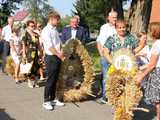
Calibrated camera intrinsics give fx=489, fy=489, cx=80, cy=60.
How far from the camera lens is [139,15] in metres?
26.4

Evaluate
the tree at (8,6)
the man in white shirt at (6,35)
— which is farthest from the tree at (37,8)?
the man in white shirt at (6,35)

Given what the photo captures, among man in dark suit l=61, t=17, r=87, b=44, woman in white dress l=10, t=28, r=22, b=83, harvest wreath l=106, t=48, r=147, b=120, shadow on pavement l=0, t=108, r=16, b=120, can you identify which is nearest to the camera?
harvest wreath l=106, t=48, r=147, b=120

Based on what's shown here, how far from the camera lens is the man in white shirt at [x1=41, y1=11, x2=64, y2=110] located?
923 centimetres

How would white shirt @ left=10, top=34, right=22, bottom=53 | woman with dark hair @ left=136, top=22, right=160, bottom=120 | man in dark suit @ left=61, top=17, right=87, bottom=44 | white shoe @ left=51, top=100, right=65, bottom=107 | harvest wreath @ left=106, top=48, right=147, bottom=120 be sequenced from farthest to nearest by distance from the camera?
white shirt @ left=10, top=34, right=22, bottom=53 → man in dark suit @ left=61, top=17, right=87, bottom=44 → white shoe @ left=51, top=100, right=65, bottom=107 → harvest wreath @ left=106, top=48, right=147, bottom=120 → woman with dark hair @ left=136, top=22, right=160, bottom=120

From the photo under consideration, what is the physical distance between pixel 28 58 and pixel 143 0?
15.7 meters

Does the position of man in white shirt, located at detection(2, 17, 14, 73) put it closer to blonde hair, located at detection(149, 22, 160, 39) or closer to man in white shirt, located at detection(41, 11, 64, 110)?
man in white shirt, located at detection(41, 11, 64, 110)

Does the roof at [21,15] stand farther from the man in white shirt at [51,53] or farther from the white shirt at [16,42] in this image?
the man in white shirt at [51,53]

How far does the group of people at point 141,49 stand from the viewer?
24.9 feet

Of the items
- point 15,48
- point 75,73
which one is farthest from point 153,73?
point 15,48

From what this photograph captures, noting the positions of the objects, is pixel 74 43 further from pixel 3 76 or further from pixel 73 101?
pixel 3 76

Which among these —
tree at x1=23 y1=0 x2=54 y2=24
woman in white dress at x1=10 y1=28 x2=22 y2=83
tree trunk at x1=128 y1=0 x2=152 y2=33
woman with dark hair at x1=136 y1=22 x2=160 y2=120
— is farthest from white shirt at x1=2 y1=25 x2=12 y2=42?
tree at x1=23 y1=0 x2=54 y2=24

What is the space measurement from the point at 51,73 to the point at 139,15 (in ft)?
57.9

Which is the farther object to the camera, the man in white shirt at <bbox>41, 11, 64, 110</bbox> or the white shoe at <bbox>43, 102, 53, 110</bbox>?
the white shoe at <bbox>43, 102, 53, 110</bbox>

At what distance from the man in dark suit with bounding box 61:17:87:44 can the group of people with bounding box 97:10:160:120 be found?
4.08ft
